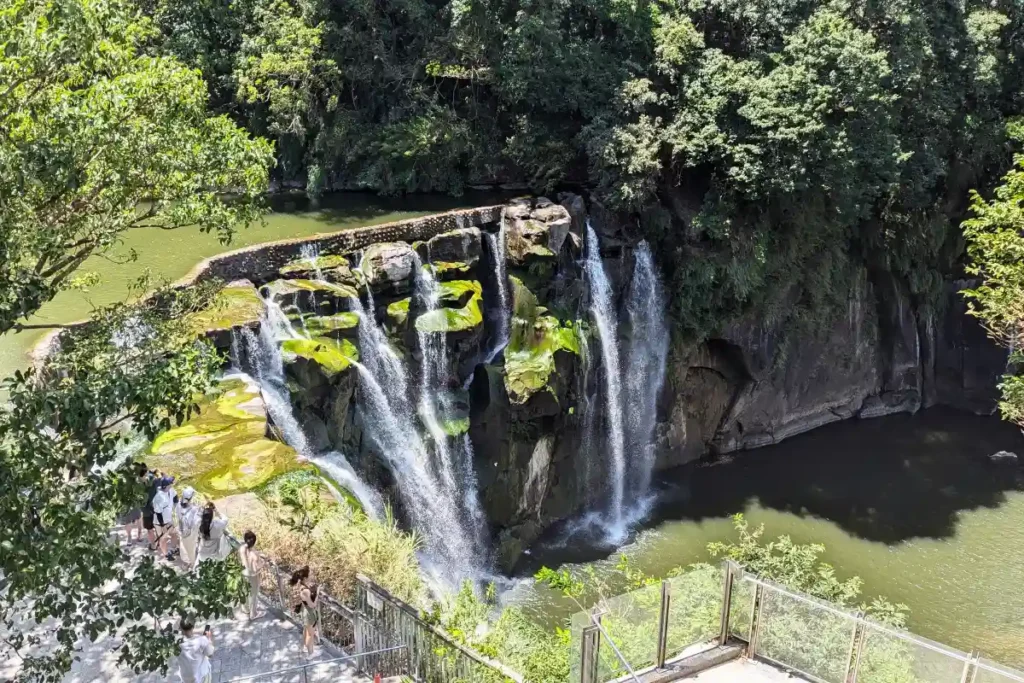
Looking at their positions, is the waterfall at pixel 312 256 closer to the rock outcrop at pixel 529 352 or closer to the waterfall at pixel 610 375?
the rock outcrop at pixel 529 352

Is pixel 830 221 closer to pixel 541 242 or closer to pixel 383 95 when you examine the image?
pixel 541 242

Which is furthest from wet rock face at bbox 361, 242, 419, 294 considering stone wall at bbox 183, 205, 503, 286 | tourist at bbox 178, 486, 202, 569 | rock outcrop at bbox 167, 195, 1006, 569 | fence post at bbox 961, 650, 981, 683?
fence post at bbox 961, 650, 981, 683

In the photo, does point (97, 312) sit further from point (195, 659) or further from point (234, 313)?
point (234, 313)

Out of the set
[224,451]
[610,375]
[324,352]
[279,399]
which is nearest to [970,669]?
[224,451]

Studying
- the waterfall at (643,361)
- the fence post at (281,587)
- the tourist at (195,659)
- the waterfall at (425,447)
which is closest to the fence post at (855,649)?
the tourist at (195,659)

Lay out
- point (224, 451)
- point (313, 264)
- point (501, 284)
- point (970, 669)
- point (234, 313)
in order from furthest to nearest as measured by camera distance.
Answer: point (501, 284)
point (313, 264)
point (234, 313)
point (224, 451)
point (970, 669)

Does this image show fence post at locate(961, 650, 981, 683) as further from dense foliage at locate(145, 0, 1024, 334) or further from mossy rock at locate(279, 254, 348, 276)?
dense foliage at locate(145, 0, 1024, 334)
